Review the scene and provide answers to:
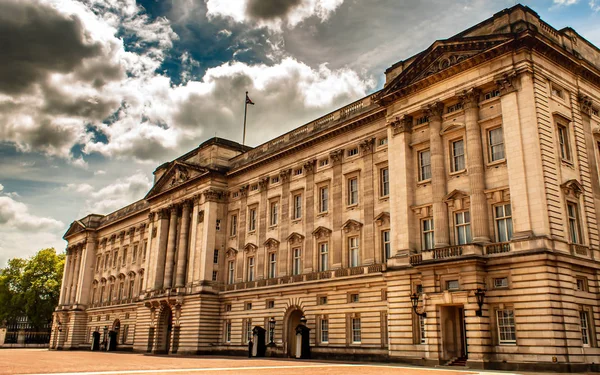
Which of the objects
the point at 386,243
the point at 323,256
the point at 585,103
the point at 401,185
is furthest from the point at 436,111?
the point at 323,256

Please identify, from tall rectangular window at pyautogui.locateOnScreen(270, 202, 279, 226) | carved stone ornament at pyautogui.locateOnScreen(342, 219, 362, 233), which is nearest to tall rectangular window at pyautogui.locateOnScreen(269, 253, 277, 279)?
tall rectangular window at pyautogui.locateOnScreen(270, 202, 279, 226)

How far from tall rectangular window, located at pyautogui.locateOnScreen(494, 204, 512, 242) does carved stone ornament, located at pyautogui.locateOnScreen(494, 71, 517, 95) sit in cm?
670

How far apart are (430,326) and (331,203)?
15750 mm

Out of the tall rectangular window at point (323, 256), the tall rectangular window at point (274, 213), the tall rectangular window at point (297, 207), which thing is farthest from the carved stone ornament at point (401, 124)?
the tall rectangular window at point (274, 213)

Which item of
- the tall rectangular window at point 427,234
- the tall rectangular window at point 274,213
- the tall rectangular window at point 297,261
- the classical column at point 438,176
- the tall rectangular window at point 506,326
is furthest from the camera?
the tall rectangular window at point 274,213

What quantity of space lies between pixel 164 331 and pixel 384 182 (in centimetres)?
3179

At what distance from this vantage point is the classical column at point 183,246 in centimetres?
5866

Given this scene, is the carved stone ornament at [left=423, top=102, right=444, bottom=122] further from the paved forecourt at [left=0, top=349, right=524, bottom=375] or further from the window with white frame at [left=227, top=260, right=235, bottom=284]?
the window with white frame at [left=227, top=260, right=235, bottom=284]

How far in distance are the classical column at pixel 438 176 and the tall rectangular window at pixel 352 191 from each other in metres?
9.07

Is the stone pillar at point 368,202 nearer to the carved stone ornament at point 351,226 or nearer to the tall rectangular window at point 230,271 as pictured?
the carved stone ornament at point 351,226

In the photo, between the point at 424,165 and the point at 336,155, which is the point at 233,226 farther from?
the point at 424,165

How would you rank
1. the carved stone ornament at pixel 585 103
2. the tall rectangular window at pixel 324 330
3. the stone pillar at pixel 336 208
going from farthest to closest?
the stone pillar at pixel 336 208 → the tall rectangular window at pixel 324 330 → the carved stone ornament at pixel 585 103

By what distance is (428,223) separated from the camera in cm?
3559

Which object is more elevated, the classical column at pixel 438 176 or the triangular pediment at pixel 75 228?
the triangular pediment at pixel 75 228
